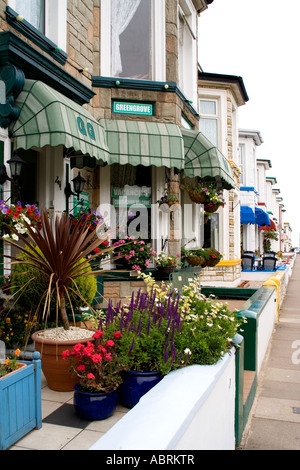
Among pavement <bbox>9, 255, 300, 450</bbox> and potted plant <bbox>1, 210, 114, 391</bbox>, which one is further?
potted plant <bbox>1, 210, 114, 391</bbox>

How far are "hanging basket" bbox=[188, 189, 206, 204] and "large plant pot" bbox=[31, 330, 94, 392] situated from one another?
636cm

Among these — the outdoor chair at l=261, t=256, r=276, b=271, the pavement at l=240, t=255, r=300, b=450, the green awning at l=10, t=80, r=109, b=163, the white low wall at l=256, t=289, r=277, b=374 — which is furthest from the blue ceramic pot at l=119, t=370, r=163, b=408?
the outdoor chair at l=261, t=256, r=276, b=271

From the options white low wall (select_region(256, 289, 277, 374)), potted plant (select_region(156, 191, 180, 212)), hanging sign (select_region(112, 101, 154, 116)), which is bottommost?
white low wall (select_region(256, 289, 277, 374))

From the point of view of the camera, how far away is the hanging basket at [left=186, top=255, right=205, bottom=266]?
9.42 m

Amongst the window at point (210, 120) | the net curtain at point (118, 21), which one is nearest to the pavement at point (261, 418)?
the net curtain at point (118, 21)

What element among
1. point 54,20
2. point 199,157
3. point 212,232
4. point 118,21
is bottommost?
point 212,232

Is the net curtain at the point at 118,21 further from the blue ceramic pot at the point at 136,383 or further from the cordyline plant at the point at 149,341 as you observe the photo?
the blue ceramic pot at the point at 136,383

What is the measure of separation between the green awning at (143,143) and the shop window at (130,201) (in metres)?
0.77

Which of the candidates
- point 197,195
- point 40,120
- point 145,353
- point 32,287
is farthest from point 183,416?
point 197,195

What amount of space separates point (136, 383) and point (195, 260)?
6367 millimetres

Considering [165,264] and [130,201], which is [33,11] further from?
[165,264]

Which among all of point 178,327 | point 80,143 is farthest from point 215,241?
point 178,327

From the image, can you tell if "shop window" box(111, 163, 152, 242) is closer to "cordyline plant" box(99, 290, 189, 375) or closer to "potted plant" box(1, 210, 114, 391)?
"potted plant" box(1, 210, 114, 391)

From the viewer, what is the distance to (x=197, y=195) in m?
9.68
